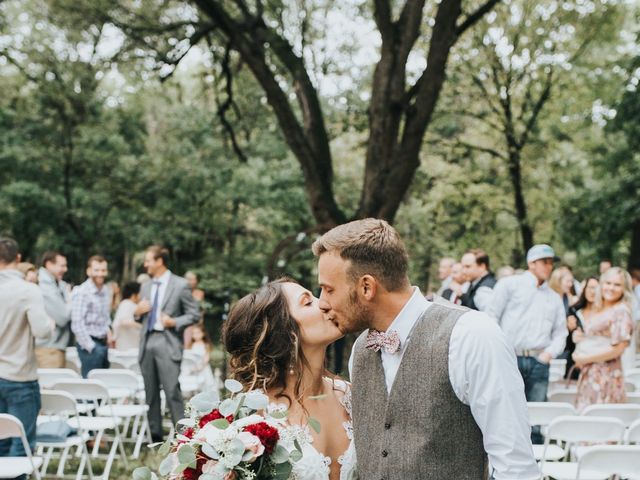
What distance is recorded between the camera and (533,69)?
19938 mm

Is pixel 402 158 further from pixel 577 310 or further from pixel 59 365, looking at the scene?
pixel 59 365

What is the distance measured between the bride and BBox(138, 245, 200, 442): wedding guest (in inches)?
199

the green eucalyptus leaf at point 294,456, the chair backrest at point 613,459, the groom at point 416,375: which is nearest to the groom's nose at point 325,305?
the groom at point 416,375

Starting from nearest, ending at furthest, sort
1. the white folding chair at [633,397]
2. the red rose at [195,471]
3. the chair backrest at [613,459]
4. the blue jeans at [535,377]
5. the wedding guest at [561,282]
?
the red rose at [195,471]
the chair backrest at [613,459]
the white folding chair at [633,397]
the blue jeans at [535,377]
the wedding guest at [561,282]

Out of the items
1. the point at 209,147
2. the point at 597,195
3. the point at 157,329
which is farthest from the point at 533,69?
the point at 157,329

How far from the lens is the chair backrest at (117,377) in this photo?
23.5 feet

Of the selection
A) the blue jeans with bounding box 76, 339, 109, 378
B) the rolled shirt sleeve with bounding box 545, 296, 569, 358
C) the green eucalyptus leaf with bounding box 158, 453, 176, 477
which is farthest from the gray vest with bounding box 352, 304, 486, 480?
the blue jeans with bounding box 76, 339, 109, 378

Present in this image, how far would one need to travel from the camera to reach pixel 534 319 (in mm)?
7215

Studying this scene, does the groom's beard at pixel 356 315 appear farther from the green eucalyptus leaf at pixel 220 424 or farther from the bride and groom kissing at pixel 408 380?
the green eucalyptus leaf at pixel 220 424

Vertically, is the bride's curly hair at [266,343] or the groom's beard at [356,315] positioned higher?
the groom's beard at [356,315]

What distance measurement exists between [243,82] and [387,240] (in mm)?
14166

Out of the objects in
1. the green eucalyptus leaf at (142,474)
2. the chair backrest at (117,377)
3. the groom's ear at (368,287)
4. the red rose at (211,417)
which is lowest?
the chair backrest at (117,377)

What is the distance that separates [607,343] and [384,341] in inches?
187

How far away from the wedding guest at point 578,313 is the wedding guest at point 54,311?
18.9 ft
